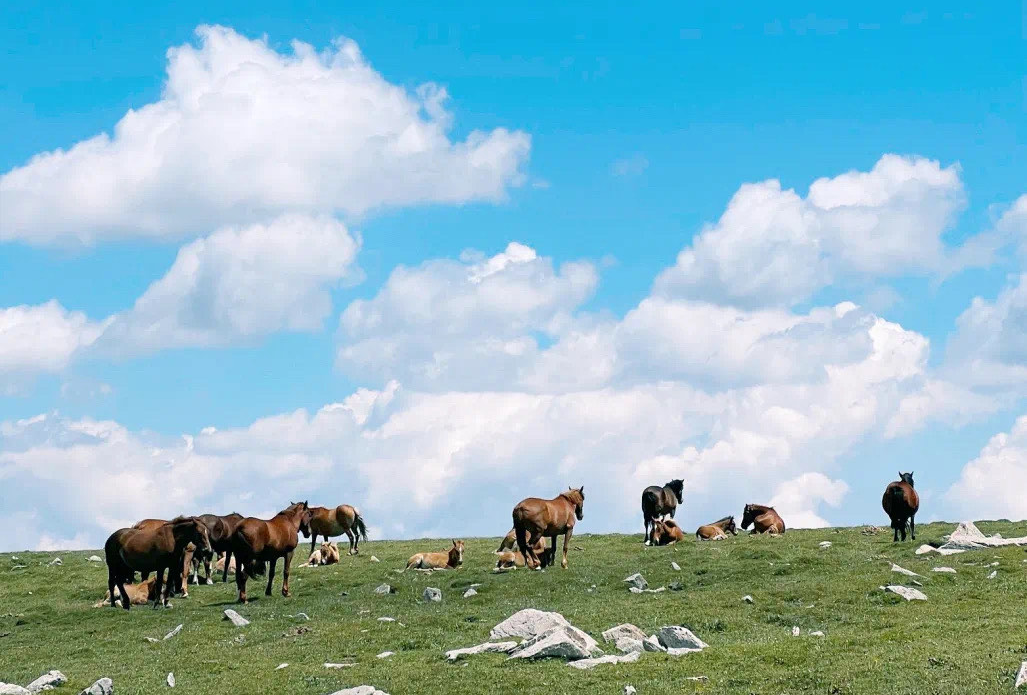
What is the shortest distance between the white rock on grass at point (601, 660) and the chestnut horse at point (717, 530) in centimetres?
2147

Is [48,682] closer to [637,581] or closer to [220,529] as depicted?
[220,529]

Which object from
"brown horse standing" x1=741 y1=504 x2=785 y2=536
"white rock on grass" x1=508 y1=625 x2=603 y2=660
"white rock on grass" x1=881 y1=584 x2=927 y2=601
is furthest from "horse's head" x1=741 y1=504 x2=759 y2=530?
"white rock on grass" x1=508 y1=625 x2=603 y2=660

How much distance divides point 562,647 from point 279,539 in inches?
519

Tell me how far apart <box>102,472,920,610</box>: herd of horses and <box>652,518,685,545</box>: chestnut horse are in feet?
0.11

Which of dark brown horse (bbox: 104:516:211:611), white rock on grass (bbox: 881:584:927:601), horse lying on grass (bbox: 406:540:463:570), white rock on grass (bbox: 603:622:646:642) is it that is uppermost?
dark brown horse (bbox: 104:516:211:611)

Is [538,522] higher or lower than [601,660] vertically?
higher

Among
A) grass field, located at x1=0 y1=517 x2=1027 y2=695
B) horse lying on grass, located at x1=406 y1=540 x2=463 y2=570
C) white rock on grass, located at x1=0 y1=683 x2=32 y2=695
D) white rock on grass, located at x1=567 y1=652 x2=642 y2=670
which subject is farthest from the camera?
horse lying on grass, located at x1=406 y1=540 x2=463 y2=570

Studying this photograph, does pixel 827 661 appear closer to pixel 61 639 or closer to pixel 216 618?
pixel 216 618

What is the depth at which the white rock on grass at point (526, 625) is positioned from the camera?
68.7 ft

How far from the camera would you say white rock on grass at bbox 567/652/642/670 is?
1850cm

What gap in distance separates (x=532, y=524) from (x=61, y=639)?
43.4ft

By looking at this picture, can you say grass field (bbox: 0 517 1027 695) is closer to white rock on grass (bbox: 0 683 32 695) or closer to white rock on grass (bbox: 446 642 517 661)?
white rock on grass (bbox: 446 642 517 661)

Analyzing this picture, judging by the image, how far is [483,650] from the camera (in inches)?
791

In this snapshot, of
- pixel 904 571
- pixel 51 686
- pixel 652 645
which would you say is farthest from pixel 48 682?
pixel 904 571
